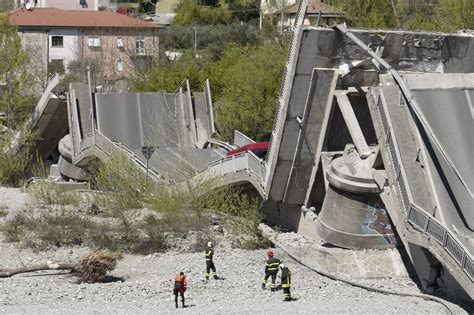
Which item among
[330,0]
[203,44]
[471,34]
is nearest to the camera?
[471,34]

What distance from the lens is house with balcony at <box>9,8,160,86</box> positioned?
71.4 meters

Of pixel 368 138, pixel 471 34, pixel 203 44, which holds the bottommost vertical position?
pixel 203 44

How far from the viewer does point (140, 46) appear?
71.2 m

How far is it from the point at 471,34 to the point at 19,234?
1363cm

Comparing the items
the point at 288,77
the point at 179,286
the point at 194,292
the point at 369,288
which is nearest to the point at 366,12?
the point at 288,77

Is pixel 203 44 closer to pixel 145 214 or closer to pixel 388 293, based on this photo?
pixel 145 214

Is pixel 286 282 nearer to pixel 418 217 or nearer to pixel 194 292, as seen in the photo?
pixel 194 292

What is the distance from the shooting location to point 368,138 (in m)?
26.8

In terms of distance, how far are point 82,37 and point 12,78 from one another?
24.2 meters

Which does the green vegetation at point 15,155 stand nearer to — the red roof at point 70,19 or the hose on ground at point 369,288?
the hose on ground at point 369,288

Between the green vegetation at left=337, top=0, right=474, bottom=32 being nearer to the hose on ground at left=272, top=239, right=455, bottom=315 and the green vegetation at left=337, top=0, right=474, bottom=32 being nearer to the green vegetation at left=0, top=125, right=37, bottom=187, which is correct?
the green vegetation at left=0, top=125, right=37, bottom=187

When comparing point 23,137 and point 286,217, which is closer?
point 286,217

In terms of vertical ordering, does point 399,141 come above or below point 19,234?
above

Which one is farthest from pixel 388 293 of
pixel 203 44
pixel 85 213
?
pixel 203 44
